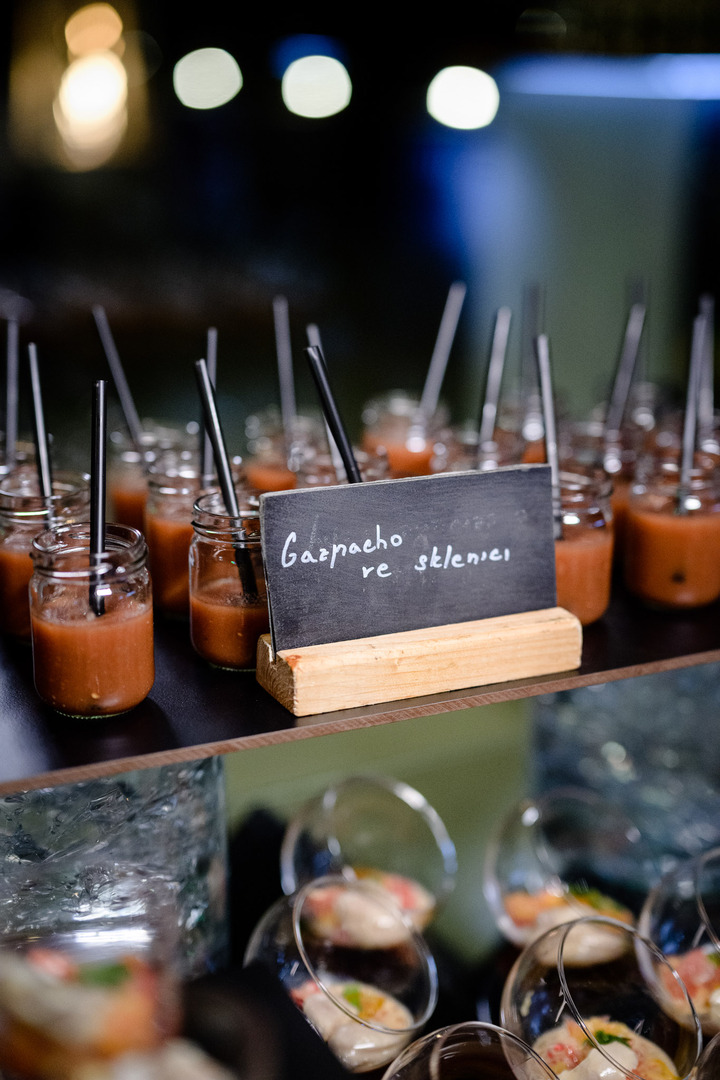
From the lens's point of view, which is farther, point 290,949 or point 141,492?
point 141,492

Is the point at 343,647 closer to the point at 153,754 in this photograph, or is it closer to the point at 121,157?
the point at 153,754

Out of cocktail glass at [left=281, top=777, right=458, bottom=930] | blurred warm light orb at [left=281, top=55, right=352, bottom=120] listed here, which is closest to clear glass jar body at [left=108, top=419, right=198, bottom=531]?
cocktail glass at [left=281, top=777, right=458, bottom=930]

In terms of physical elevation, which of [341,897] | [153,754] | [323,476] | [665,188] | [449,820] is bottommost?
[449,820]

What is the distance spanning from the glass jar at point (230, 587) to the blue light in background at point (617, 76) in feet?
9.59

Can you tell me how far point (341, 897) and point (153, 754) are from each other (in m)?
0.49

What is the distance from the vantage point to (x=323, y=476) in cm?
148

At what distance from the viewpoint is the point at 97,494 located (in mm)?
1084

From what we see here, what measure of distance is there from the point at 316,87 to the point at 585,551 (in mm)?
2570

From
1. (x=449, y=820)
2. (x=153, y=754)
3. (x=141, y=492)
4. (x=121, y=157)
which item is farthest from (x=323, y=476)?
(x=121, y=157)

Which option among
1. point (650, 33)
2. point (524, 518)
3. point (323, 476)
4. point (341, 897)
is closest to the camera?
point (524, 518)

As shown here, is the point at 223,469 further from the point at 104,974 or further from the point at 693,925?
the point at 693,925

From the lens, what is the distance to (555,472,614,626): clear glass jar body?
1324 millimetres

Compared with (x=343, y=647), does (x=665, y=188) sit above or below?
above

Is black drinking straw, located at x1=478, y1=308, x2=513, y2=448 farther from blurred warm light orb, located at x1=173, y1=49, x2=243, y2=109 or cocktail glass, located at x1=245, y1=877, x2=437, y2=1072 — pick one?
blurred warm light orb, located at x1=173, y1=49, x2=243, y2=109
